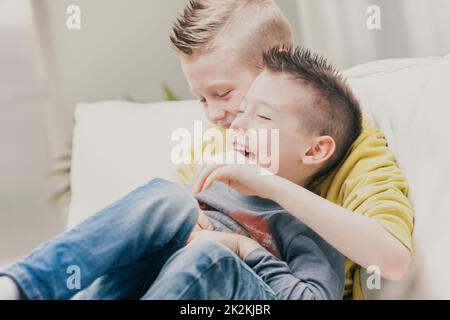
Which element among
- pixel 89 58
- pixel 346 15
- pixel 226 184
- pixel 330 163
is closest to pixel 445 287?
pixel 330 163

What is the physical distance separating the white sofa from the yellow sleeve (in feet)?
0.08

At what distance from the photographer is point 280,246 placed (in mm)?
912

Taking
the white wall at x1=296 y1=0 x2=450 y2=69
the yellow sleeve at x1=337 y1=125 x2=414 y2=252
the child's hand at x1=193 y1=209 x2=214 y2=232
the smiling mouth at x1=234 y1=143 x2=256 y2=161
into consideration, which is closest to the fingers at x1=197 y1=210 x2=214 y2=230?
the child's hand at x1=193 y1=209 x2=214 y2=232

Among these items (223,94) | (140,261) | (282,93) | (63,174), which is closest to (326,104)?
(282,93)

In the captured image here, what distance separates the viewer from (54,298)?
780mm

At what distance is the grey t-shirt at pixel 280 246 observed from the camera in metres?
0.84

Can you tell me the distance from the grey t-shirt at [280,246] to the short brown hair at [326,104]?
4.4 inches

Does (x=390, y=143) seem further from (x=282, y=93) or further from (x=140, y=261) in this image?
(x=140, y=261)

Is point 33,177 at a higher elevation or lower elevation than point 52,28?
lower

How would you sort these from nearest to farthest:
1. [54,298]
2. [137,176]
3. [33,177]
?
[54,298], [137,176], [33,177]

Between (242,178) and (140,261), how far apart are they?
0.72 feet

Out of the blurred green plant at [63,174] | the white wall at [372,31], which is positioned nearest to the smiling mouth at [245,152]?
the white wall at [372,31]

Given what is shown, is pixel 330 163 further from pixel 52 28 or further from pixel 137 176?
pixel 52 28
